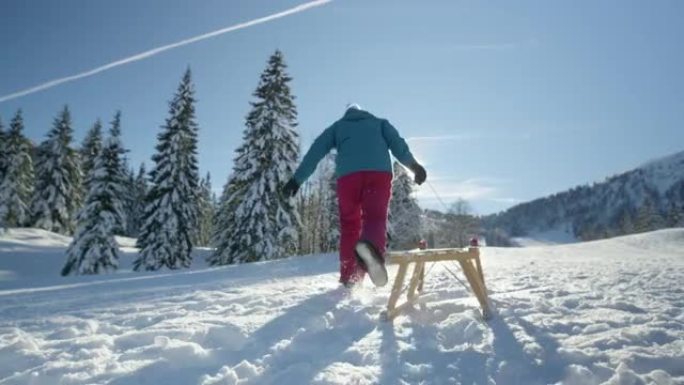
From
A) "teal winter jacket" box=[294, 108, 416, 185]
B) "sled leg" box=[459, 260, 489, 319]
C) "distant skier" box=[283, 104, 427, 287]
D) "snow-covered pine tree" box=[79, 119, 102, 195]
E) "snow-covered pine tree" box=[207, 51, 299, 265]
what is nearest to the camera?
"sled leg" box=[459, 260, 489, 319]

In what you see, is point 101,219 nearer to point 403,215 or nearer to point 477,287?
point 403,215

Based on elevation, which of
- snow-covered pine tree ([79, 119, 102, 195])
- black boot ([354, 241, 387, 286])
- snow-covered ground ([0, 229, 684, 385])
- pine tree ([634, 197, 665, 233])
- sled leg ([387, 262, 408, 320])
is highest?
snow-covered pine tree ([79, 119, 102, 195])

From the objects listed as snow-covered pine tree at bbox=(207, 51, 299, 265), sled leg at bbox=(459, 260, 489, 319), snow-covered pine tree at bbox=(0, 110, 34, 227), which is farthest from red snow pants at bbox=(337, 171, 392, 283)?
snow-covered pine tree at bbox=(0, 110, 34, 227)

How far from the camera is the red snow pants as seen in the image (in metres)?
4.75

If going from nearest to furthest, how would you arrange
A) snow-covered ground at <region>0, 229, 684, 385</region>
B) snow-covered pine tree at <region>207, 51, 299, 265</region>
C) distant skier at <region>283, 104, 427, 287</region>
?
1. snow-covered ground at <region>0, 229, 684, 385</region>
2. distant skier at <region>283, 104, 427, 287</region>
3. snow-covered pine tree at <region>207, 51, 299, 265</region>

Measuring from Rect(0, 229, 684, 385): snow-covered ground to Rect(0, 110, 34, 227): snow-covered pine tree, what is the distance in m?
40.4

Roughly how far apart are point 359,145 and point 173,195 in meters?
24.9

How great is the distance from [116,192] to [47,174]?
17898 mm

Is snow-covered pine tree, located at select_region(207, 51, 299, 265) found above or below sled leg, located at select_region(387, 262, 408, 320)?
above

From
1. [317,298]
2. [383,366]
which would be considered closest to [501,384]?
[383,366]

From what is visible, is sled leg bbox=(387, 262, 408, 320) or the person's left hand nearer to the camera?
sled leg bbox=(387, 262, 408, 320)

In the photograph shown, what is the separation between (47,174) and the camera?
4119 cm

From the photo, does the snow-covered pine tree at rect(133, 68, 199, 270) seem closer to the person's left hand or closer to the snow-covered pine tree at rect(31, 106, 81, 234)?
the snow-covered pine tree at rect(31, 106, 81, 234)

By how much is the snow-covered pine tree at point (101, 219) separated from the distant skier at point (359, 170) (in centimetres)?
2537
